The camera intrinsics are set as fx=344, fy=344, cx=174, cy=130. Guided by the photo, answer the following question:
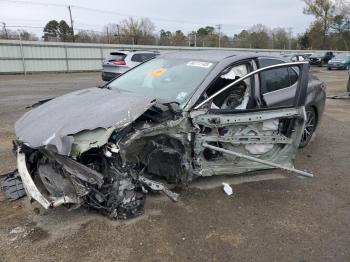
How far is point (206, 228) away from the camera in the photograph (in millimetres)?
3381

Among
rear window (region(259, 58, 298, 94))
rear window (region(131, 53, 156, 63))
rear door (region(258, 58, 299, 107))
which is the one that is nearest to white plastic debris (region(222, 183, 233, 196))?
rear door (region(258, 58, 299, 107))

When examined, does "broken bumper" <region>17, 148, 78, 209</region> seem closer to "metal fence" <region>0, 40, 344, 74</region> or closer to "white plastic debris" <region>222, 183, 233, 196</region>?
"white plastic debris" <region>222, 183, 233, 196</region>

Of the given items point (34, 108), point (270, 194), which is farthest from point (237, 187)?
point (34, 108)

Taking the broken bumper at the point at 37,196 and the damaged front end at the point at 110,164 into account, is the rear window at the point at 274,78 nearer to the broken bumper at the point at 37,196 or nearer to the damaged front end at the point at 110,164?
the damaged front end at the point at 110,164

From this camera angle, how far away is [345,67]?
29.4 m

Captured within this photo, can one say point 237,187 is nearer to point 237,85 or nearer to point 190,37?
point 237,85

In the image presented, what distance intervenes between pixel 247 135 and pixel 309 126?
2353 millimetres

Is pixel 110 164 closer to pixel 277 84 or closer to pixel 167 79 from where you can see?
pixel 167 79

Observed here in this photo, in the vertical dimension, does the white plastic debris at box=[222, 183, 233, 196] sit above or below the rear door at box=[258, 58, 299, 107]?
below

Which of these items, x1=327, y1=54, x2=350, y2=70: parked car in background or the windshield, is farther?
x1=327, y1=54, x2=350, y2=70: parked car in background

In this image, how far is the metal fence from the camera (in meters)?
20.7

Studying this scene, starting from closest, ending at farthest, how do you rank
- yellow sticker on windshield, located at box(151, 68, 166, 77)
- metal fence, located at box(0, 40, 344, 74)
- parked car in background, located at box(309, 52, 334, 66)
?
yellow sticker on windshield, located at box(151, 68, 166, 77)
metal fence, located at box(0, 40, 344, 74)
parked car in background, located at box(309, 52, 334, 66)

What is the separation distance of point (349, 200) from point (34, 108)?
3.94 meters

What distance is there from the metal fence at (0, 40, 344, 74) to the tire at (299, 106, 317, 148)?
15.5 metres
